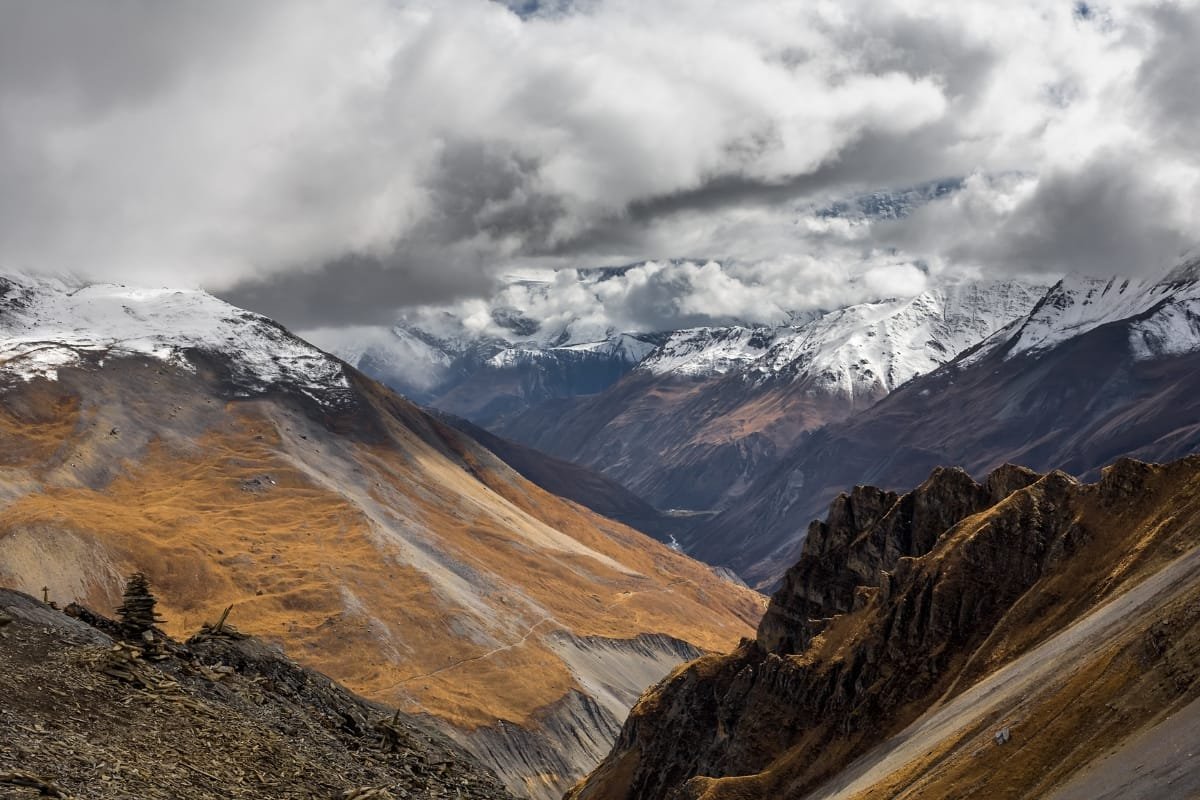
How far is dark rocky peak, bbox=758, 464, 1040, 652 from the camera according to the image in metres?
102

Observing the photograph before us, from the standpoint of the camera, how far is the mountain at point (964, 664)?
53.5 meters

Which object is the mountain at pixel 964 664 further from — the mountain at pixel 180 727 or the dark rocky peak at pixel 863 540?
the mountain at pixel 180 727

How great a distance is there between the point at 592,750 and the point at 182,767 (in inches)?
6108

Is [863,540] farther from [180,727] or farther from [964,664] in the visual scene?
[180,727]

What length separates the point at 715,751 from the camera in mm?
97125

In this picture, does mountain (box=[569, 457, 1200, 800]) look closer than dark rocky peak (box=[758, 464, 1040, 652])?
Yes

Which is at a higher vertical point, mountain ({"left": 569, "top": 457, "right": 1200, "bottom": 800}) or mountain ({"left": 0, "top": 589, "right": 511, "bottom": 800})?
mountain ({"left": 0, "top": 589, "right": 511, "bottom": 800})

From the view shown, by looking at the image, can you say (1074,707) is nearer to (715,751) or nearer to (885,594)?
(885,594)

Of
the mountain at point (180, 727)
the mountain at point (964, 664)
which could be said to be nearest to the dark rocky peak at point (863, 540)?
the mountain at point (964, 664)

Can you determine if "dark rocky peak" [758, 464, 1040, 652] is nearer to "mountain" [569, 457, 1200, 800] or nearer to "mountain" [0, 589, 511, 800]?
"mountain" [569, 457, 1200, 800]

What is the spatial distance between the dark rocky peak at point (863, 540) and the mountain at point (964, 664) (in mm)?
210

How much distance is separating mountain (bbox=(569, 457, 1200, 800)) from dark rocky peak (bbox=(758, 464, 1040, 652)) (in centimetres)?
21

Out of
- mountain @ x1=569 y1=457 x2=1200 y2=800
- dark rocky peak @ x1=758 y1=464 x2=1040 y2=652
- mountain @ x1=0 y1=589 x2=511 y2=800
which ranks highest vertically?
mountain @ x1=0 y1=589 x2=511 y2=800

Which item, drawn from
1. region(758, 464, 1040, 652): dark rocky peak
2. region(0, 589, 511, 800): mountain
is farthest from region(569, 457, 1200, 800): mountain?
region(0, 589, 511, 800): mountain
